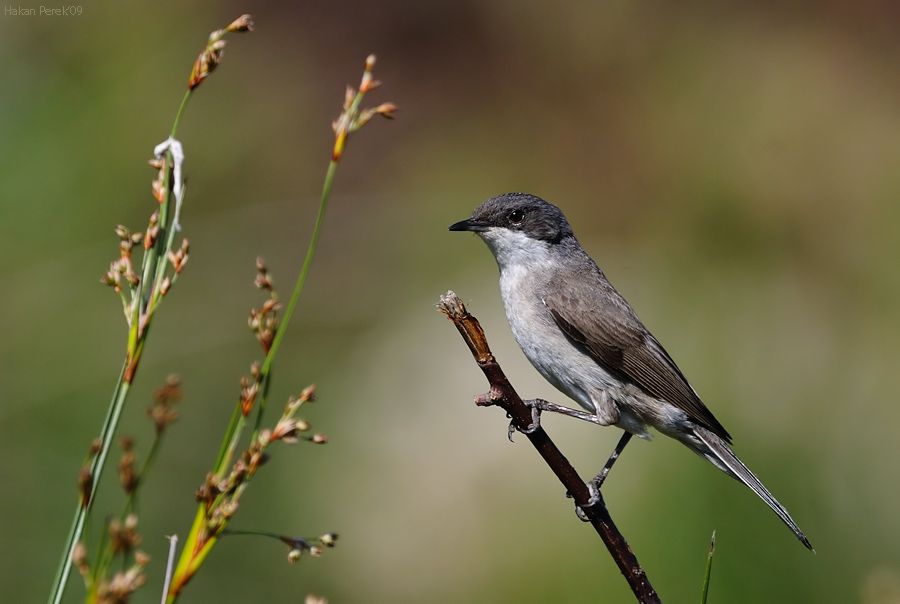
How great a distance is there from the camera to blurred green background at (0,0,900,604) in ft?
16.2

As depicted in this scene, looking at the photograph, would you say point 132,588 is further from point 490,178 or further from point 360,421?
point 490,178

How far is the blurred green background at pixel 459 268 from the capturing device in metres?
4.93

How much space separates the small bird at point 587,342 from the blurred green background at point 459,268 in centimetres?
87

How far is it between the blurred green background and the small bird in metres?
0.87

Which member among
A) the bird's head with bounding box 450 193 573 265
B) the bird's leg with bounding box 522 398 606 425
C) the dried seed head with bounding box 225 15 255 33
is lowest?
the bird's leg with bounding box 522 398 606 425

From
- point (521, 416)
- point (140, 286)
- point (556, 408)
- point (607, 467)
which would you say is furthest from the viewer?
point (607, 467)

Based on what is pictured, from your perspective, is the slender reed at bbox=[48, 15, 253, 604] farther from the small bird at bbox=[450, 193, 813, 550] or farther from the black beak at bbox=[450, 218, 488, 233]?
the black beak at bbox=[450, 218, 488, 233]

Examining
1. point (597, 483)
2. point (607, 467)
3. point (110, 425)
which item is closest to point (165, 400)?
point (110, 425)

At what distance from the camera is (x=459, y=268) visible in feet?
24.3

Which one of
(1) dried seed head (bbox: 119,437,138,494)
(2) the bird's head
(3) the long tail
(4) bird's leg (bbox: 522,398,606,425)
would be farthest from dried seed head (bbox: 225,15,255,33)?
(3) the long tail

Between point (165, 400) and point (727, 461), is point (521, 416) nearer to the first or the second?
point (165, 400)

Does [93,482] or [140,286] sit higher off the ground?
[140,286]

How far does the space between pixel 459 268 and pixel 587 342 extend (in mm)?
3470

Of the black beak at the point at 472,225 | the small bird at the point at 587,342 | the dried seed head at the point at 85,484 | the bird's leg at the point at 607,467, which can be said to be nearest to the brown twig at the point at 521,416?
the bird's leg at the point at 607,467
